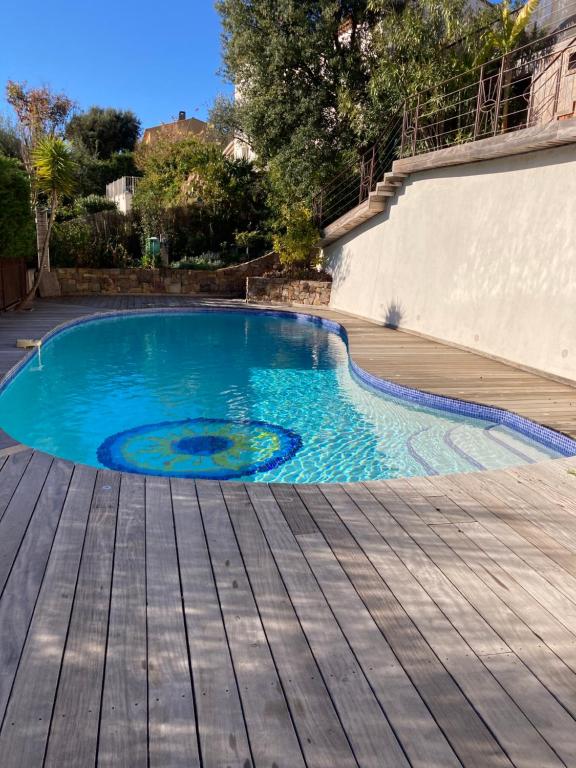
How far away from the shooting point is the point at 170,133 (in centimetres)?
2312

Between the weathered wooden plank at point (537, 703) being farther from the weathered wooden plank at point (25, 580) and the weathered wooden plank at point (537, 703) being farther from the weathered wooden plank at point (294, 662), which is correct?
the weathered wooden plank at point (25, 580)

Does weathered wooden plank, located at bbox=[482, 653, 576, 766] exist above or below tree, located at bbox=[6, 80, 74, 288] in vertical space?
below

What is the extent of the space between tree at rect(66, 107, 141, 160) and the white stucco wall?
21.3 metres

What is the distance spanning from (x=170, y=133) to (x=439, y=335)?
17.5 metres

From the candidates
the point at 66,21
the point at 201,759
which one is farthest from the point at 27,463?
the point at 66,21

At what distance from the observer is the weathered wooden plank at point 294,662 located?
1757 mm

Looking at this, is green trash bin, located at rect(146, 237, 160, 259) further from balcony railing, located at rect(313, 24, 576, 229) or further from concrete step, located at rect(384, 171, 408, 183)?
concrete step, located at rect(384, 171, 408, 183)

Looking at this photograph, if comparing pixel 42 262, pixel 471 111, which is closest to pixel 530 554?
pixel 471 111

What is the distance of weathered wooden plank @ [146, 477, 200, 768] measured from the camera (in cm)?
174

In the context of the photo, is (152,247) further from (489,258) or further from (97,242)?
(489,258)

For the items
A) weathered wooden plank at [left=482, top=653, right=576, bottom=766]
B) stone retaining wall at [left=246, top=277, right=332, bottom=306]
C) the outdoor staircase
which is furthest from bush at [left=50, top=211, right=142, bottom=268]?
weathered wooden plank at [left=482, top=653, right=576, bottom=766]

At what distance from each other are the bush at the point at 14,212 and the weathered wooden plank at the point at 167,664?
32.8ft

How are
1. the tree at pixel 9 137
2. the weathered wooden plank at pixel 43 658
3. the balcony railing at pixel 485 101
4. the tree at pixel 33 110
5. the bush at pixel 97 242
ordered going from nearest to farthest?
1. the weathered wooden plank at pixel 43 658
2. the balcony railing at pixel 485 101
3. the bush at pixel 97 242
4. the tree at pixel 33 110
5. the tree at pixel 9 137

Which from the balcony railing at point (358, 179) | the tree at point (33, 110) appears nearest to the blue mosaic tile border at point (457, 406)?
the balcony railing at point (358, 179)
